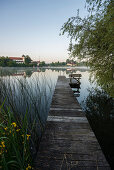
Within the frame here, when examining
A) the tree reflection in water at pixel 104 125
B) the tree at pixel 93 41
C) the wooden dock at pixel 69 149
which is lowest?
the tree reflection in water at pixel 104 125

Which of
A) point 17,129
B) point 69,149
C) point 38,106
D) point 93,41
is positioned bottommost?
point 38,106

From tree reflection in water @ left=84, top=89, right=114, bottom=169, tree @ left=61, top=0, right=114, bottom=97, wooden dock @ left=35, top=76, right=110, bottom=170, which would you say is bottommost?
tree reflection in water @ left=84, top=89, right=114, bottom=169

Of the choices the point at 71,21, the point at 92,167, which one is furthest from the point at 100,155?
the point at 71,21

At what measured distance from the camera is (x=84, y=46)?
5.05 metres

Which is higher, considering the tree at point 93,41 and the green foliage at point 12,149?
the tree at point 93,41

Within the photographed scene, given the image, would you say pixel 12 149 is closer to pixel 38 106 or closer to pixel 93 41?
pixel 38 106

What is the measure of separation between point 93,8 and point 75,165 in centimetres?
481

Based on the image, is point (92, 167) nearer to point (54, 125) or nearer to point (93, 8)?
point (54, 125)

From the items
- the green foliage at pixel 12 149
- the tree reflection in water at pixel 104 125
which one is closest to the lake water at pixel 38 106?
the tree reflection in water at pixel 104 125

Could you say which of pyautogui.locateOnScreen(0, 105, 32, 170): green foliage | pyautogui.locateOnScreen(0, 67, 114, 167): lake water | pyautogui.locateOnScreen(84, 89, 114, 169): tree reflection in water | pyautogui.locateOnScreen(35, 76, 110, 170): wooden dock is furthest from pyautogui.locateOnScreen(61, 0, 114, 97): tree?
pyautogui.locateOnScreen(0, 105, 32, 170): green foliage

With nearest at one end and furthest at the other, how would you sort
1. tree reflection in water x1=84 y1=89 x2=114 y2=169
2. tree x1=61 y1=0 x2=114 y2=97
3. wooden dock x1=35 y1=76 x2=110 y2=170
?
wooden dock x1=35 y1=76 x2=110 y2=170 → tree reflection in water x1=84 y1=89 x2=114 y2=169 → tree x1=61 y1=0 x2=114 y2=97

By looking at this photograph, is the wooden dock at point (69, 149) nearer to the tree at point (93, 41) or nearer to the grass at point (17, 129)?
the grass at point (17, 129)

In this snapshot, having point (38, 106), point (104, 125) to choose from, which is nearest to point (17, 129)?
point (38, 106)

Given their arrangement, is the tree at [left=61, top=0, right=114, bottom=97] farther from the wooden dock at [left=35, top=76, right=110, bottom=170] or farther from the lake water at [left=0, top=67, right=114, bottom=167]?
the wooden dock at [left=35, top=76, right=110, bottom=170]
